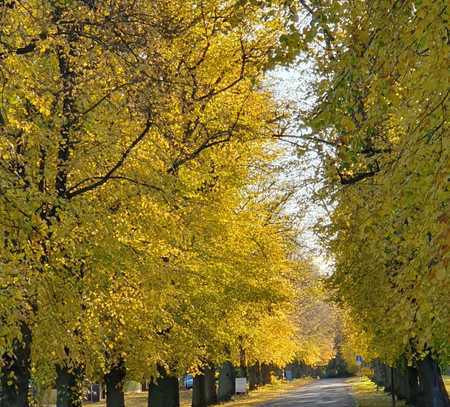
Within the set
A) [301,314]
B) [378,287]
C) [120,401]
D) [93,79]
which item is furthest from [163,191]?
[301,314]

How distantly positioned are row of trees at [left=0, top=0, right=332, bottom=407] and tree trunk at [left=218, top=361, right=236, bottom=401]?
24015 millimetres

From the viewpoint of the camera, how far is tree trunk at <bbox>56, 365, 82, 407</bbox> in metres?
16.0

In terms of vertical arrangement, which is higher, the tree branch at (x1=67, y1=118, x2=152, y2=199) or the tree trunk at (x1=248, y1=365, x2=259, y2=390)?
the tree trunk at (x1=248, y1=365, x2=259, y2=390)

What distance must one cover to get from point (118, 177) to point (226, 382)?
3543cm

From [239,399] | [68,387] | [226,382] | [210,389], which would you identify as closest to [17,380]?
[68,387]

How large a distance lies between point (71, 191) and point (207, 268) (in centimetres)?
522

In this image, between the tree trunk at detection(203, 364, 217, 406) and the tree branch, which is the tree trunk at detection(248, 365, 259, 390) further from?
the tree branch

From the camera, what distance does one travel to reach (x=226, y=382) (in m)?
46.3

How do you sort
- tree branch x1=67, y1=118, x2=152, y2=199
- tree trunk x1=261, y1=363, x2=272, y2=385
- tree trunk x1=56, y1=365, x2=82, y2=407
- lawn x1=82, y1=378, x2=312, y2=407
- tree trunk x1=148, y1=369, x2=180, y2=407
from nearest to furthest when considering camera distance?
tree branch x1=67, y1=118, x2=152, y2=199, tree trunk x1=56, y1=365, x2=82, y2=407, tree trunk x1=148, y1=369, x2=180, y2=407, lawn x1=82, y1=378, x2=312, y2=407, tree trunk x1=261, y1=363, x2=272, y2=385

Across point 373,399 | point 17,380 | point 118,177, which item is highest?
point 118,177

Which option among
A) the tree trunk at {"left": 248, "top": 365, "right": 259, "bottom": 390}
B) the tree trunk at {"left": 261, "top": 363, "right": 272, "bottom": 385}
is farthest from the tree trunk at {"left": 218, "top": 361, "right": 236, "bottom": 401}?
the tree trunk at {"left": 261, "top": 363, "right": 272, "bottom": 385}

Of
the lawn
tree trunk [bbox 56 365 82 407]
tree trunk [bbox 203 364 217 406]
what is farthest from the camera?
the lawn

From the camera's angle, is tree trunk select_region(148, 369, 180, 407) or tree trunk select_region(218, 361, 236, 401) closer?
tree trunk select_region(148, 369, 180, 407)

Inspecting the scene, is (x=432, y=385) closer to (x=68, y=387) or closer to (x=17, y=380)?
(x=68, y=387)
